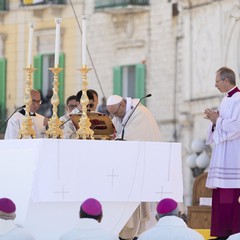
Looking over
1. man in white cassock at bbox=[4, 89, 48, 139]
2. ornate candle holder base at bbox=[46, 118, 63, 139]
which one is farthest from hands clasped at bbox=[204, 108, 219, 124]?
man in white cassock at bbox=[4, 89, 48, 139]

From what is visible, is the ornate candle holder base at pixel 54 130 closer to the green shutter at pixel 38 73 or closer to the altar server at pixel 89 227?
the altar server at pixel 89 227

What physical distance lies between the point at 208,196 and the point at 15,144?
6.24 metres

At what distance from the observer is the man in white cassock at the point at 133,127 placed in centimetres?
1554

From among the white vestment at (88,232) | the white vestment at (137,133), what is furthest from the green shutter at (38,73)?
the white vestment at (88,232)

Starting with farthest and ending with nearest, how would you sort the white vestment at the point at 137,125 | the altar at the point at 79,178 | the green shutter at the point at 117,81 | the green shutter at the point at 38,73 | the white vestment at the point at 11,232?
the green shutter at the point at 38,73 < the green shutter at the point at 117,81 < the white vestment at the point at 137,125 < the altar at the point at 79,178 < the white vestment at the point at 11,232

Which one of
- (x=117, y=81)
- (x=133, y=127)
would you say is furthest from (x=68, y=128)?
(x=117, y=81)

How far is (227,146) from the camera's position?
15656 mm

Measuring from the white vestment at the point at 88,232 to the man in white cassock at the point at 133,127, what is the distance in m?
3.68

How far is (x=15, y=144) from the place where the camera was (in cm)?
1435

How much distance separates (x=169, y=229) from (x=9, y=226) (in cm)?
155

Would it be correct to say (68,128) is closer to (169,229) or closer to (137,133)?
(137,133)

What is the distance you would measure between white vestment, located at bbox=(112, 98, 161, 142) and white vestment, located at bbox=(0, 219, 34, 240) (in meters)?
3.62

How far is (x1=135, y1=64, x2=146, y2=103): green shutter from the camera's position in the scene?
3131 centimetres

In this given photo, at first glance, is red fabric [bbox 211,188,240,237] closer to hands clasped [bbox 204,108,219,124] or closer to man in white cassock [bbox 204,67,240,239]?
man in white cassock [bbox 204,67,240,239]
